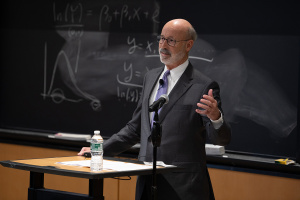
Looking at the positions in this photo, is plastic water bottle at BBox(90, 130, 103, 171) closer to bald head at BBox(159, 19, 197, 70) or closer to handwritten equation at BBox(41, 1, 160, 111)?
bald head at BBox(159, 19, 197, 70)

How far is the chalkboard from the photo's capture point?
13.6 ft

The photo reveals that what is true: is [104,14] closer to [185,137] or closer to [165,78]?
[165,78]

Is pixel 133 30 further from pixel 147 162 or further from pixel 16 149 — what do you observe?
pixel 147 162

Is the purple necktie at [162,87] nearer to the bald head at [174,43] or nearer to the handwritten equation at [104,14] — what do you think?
the bald head at [174,43]

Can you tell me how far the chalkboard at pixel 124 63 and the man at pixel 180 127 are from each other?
3.94 feet

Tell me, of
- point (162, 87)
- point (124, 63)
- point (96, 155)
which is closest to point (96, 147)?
point (96, 155)

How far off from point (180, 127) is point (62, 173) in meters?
0.80

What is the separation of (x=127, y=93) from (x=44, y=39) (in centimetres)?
116

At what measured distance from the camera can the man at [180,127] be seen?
293 centimetres

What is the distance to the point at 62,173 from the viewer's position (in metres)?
2.46

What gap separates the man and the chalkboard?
1.20m

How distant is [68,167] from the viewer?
8.55ft

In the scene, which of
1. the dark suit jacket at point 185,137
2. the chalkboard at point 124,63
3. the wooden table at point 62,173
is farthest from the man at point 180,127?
the chalkboard at point 124,63

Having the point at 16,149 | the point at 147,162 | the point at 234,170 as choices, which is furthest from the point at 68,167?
the point at 16,149
